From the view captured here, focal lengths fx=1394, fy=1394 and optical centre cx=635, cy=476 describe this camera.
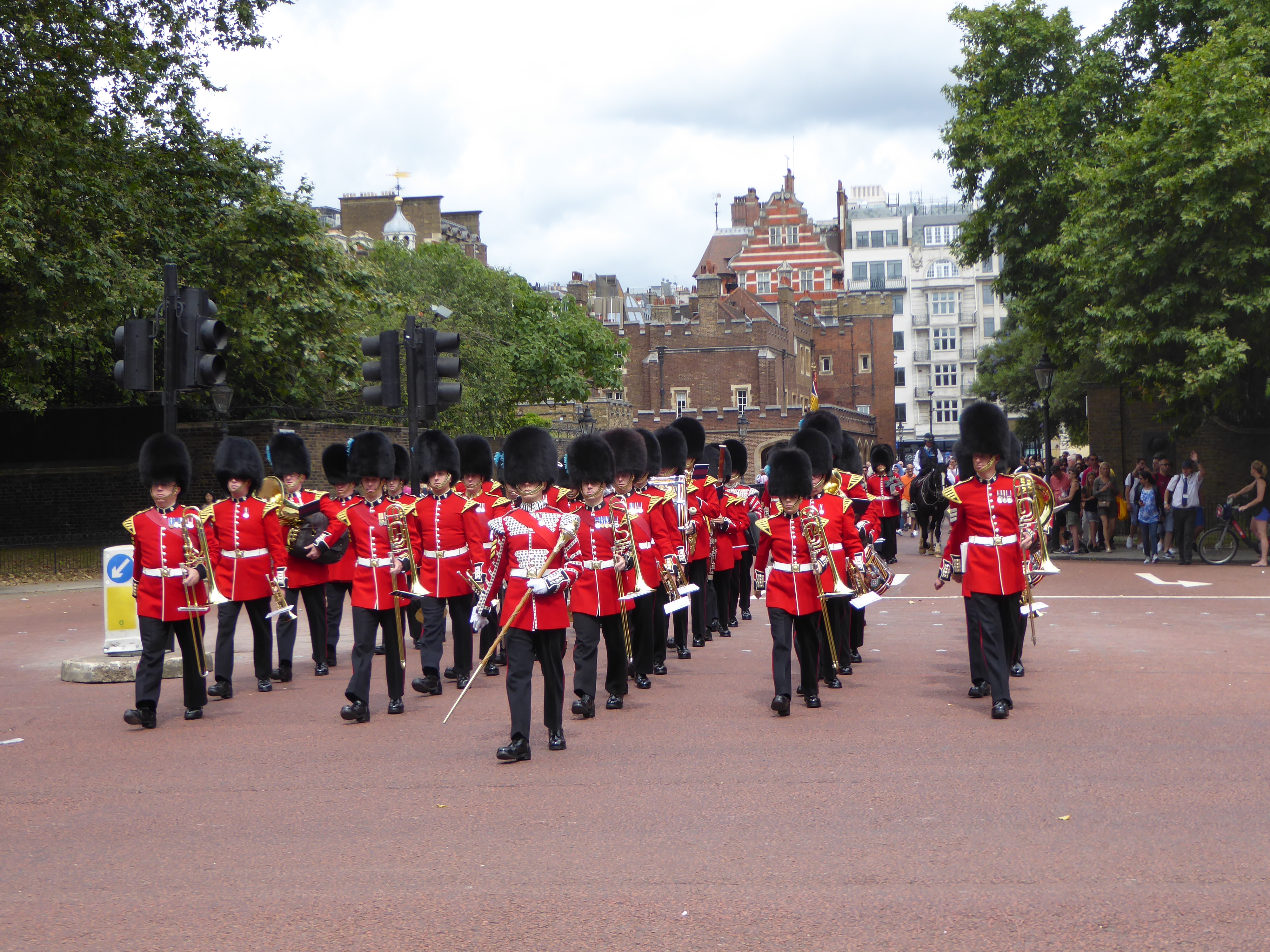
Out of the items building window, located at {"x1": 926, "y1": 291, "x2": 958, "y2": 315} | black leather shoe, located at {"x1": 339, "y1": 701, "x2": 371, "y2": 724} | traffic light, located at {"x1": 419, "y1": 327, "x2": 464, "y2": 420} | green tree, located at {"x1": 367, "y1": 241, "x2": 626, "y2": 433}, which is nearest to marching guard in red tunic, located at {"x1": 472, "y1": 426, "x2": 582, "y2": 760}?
black leather shoe, located at {"x1": 339, "y1": 701, "x2": 371, "y2": 724}

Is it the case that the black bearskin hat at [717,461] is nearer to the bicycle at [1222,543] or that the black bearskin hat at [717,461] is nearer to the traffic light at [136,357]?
the traffic light at [136,357]

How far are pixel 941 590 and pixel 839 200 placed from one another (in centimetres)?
8969

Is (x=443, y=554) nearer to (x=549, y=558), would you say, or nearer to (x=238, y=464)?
(x=238, y=464)

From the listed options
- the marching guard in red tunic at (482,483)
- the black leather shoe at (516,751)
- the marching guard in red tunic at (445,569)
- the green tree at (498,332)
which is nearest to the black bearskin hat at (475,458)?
the marching guard in red tunic at (482,483)

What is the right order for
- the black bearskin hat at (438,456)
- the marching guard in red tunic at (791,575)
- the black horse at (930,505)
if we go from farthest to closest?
the black horse at (930,505), the black bearskin hat at (438,456), the marching guard in red tunic at (791,575)

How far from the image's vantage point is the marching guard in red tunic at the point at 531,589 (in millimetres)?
7746

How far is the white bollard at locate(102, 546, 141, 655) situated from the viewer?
37.9 feet

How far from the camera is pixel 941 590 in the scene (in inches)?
719

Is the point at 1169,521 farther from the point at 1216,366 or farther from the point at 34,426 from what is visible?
the point at 34,426

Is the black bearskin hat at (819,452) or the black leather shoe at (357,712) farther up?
the black bearskin hat at (819,452)

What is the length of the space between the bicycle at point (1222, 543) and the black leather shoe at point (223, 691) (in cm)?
1604

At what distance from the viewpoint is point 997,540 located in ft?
29.9

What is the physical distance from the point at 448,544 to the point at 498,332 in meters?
44.2

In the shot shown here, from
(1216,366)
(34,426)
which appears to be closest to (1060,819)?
(1216,366)
